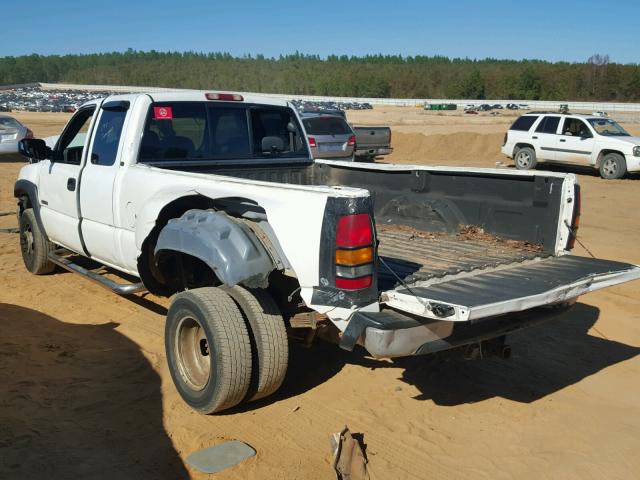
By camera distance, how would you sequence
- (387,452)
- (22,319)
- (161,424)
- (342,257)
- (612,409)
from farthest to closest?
(22,319) < (612,409) < (161,424) < (387,452) < (342,257)

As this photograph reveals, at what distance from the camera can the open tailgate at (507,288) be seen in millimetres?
3301

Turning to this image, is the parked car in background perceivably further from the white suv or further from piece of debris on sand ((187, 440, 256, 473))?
piece of debris on sand ((187, 440, 256, 473))

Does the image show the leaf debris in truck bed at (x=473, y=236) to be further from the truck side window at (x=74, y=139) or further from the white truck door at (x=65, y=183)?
the truck side window at (x=74, y=139)

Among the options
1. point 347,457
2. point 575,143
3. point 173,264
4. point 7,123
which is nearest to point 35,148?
point 173,264

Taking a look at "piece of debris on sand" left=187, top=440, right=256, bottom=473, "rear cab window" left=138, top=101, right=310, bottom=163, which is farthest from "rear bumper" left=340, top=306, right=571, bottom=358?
"rear cab window" left=138, top=101, right=310, bottom=163

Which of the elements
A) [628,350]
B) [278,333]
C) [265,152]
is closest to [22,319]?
[265,152]

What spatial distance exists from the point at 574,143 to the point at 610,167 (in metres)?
1.26

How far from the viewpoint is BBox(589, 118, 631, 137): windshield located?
18359mm

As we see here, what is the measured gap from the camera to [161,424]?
161 inches

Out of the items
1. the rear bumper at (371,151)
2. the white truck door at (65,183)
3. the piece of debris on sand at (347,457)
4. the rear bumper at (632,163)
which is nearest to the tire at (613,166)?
the rear bumper at (632,163)

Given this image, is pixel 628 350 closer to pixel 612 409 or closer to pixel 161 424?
pixel 612 409

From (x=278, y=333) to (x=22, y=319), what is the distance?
3219mm

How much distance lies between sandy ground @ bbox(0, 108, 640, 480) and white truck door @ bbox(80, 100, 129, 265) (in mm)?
805

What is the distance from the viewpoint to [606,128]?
18.6m
